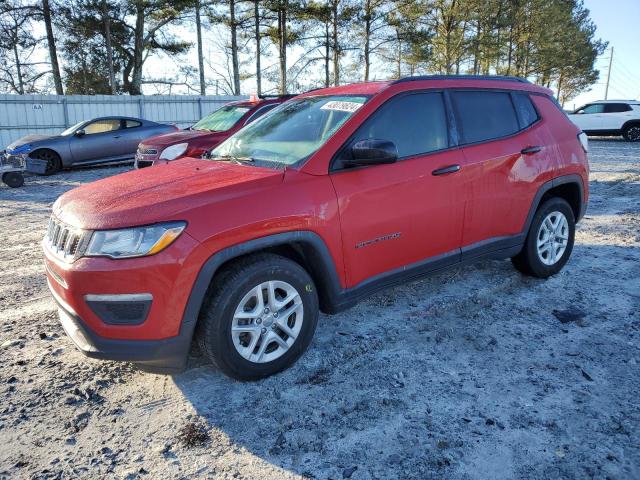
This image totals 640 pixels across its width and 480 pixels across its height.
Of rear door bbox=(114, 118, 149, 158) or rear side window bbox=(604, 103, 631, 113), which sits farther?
rear side window bbox=(604, 103, 631, 113)

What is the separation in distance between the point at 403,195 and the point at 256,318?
4.35 ft

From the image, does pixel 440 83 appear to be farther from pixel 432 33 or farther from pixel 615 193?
pixel 432 33

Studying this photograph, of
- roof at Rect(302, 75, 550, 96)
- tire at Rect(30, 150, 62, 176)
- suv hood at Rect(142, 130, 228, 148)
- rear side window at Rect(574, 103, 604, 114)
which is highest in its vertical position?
rear side window at Rect(574, 103, 604, 114)

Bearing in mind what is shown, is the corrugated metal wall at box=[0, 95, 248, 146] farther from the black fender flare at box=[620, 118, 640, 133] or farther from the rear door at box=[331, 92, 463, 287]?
the black fender flare at box=[620, 118, 640, 133]

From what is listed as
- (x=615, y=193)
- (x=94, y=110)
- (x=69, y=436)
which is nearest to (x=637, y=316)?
(x=69, y=436)

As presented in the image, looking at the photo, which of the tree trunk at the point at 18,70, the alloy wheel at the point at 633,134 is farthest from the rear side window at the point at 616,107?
the tree trunk at the point at 18,70

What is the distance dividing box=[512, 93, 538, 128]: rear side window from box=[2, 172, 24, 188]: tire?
35.3 ft

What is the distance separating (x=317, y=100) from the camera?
3.91m

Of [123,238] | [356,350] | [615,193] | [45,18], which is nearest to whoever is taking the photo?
[123,238]

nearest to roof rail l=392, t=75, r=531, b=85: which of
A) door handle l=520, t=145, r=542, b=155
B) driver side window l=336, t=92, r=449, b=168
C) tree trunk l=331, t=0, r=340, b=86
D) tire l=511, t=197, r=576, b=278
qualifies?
driver side window l=336, t=92, r=449, b=168

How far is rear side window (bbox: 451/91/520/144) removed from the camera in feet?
12.8

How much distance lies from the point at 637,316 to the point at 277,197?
2998mm

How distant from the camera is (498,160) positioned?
3.96m

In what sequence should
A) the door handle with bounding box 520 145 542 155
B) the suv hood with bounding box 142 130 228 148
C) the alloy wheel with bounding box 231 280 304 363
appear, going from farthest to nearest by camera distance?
the suv hood with bounding box 142 130 228 148 → the door handle with bounding box 520 145 542 155 → the alloy wheel with bounding box 231 280 304 363
